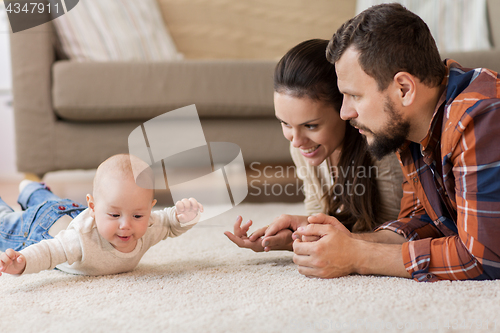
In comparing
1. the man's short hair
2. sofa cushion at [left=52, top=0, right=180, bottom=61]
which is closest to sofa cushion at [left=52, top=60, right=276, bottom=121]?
sofa cushion at [left=52, top=0, right=180, bottom=61]

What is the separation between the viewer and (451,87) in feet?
2.41

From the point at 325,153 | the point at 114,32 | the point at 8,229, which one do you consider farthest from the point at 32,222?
the point at 114,32

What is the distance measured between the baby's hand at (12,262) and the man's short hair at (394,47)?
70 centimetres

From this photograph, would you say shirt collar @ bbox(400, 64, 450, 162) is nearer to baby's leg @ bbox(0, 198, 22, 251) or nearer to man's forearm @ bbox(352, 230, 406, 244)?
man's forearm @ bbox(352, 230, 406, 244)

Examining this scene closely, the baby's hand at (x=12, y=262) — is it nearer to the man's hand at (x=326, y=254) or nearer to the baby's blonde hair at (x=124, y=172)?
the baby's blonde hair at (x=124, y=172)

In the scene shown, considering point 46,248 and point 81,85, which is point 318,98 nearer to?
point 46,248

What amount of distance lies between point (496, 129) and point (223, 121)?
1.23 m

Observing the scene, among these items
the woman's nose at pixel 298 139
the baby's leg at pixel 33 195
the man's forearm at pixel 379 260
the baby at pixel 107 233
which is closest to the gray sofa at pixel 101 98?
the baby's leg at pixel 33 195

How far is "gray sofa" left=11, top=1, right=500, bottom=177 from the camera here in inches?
66.6

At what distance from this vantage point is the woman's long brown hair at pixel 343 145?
A: 100cm

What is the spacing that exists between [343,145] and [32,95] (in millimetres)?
1272

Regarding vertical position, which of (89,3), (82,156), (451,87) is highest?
(89,3)

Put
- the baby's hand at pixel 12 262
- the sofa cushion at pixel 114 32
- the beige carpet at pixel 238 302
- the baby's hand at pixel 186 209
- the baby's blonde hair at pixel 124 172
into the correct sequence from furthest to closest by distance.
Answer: the sofa cushion at pixel 114 32 → the baby's hand at pixel 186 209 → the baby's blonde hair at pixel 124 172 → the baby's hand at pixel 12 262 → the beige carpet at pixel 238 302

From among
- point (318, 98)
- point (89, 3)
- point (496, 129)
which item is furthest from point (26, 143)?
point (496, 129)
